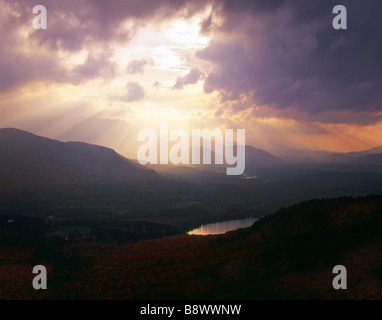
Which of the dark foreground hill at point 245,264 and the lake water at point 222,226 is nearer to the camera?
the dark foreground hill at point 245,264

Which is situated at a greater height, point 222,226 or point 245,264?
point 222,226

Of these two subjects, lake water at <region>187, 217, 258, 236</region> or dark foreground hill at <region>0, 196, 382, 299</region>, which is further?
lake water at <region>187, 217, 258, 236</region>

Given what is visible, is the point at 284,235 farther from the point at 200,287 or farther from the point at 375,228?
the point at 200,287

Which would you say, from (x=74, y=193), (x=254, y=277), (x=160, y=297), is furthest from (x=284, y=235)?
(x=74, y=193)
